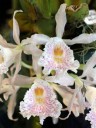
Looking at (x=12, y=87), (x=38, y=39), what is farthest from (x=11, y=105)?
(x=38, y=39)

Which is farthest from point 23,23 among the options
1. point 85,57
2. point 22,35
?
point 85,57

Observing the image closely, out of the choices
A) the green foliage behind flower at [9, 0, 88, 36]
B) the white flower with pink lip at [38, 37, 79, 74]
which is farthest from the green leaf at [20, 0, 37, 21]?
the white flower with pink lip at [38, 37, 79, 74]

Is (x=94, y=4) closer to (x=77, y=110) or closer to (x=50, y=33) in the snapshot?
(x=50, y=33)

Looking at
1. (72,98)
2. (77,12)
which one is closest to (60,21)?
(77,12)

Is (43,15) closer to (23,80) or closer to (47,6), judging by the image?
(47,6)

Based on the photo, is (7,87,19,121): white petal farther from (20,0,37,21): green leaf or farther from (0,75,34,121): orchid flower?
(20,0,37,21): green leaf

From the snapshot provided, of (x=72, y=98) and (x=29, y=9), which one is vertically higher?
(x=29, y=9)

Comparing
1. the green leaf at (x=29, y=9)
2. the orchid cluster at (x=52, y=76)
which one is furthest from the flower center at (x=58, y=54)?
the green leaf at (x=29, y=9)
